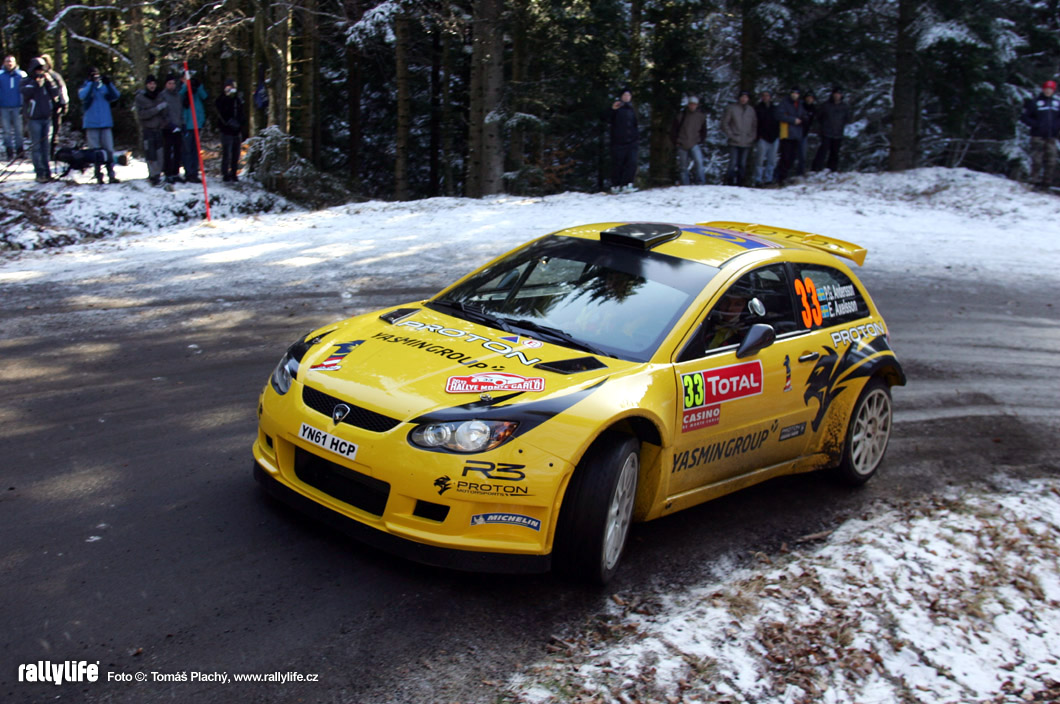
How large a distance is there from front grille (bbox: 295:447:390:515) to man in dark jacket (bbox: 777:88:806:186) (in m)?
17.4

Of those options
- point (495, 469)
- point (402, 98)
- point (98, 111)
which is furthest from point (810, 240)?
point (402, 98)

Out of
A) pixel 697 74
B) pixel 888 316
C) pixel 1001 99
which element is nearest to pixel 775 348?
pixel 888 316

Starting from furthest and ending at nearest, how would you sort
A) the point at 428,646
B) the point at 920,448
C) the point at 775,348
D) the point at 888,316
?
the point at 888,316 → the point at 920,448 → the point at 775,348 → the point at 428,646

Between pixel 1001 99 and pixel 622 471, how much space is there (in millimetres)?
23859

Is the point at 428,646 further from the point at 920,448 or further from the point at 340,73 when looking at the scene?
the point at 340,73

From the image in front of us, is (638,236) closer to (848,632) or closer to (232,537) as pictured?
(848,632)

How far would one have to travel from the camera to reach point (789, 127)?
20.3 metres

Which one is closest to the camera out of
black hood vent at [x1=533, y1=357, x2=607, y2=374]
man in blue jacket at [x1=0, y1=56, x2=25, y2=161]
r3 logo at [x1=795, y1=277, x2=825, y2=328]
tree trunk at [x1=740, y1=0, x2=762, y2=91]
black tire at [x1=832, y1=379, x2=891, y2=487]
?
black hood vent at [x1=533, y1=357, x2=607, y2=374]

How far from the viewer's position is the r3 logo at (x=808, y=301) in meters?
5.88

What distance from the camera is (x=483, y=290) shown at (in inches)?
227

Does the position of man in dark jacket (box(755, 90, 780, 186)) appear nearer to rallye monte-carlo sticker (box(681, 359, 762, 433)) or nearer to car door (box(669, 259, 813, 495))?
car door (box(669, 259, 813, 495))

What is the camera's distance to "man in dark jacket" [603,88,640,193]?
A: 18.3m

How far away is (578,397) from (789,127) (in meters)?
17.6
